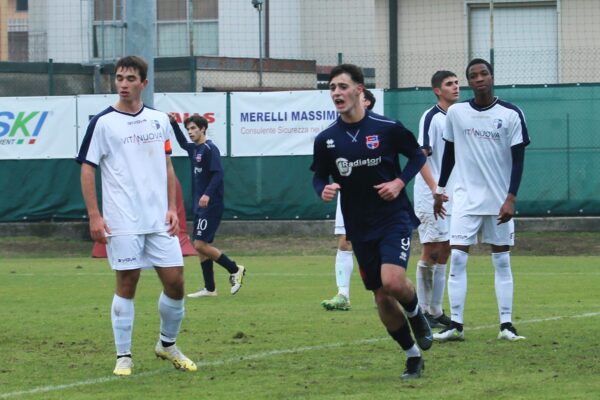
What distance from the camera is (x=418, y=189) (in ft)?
38.3

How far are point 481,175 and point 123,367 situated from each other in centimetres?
340

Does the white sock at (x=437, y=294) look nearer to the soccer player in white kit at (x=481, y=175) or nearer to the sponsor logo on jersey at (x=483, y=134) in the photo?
the soccer player in white kit at (x=481, y=175)

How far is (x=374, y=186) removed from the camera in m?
8.36

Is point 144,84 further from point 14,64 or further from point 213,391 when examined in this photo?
point 14,64

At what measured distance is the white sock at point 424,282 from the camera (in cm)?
1132

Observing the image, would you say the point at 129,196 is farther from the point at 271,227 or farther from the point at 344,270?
the point at 271,227

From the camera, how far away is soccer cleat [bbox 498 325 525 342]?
33.1 ft

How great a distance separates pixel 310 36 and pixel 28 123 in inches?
343

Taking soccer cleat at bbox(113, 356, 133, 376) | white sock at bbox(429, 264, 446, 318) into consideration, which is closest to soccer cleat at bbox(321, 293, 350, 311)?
white sock at bbox(429, 264, 446, 318)

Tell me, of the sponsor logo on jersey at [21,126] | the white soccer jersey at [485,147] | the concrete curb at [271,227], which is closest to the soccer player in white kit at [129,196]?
the white soccer jersey at [485,147]

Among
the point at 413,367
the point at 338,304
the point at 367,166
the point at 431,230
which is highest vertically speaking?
the point at 367,166

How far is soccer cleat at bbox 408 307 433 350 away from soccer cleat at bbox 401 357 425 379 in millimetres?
236

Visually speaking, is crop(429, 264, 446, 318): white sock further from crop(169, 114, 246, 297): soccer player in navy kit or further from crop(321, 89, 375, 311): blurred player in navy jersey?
crop(169, 114, 246, 297): soccer player in navy kit

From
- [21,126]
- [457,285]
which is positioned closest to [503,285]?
[457,285]
